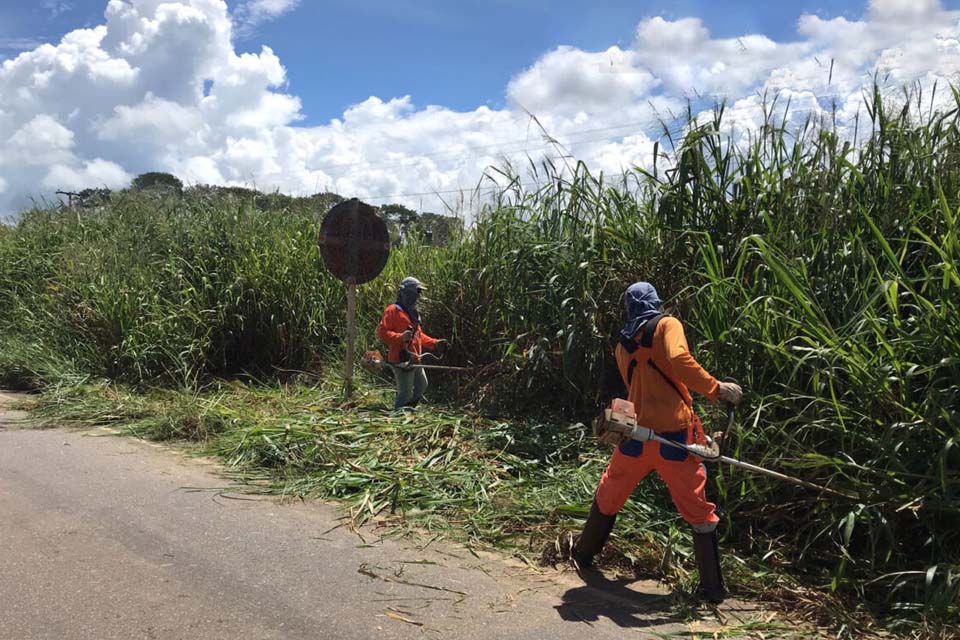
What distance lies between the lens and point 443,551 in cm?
456

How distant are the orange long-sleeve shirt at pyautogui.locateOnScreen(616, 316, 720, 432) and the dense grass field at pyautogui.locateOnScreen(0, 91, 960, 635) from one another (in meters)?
0.56

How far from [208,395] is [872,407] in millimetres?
7544

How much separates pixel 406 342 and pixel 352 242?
5.41 feet

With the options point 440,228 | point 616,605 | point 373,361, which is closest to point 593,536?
point 616,605

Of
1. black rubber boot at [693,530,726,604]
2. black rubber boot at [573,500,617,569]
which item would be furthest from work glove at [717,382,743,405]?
black rubber boot at [573,500,617,569]

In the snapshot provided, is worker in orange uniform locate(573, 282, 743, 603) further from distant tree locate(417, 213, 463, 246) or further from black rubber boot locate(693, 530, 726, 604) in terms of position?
distant tree locate(417, 213, 463, 246)

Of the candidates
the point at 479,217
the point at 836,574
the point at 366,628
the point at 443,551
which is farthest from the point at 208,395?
the point at 836,574

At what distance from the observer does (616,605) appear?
3838 mm

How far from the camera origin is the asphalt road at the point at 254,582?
352 centimetres

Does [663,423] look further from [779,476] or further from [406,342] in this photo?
[406,342]

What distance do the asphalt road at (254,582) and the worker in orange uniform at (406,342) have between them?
249cm

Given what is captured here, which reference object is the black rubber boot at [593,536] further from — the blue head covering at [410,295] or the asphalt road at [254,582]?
the blue head covering at [410,295]

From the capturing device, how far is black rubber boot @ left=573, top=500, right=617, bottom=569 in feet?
13.8

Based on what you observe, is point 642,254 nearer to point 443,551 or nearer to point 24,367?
point 443,551
